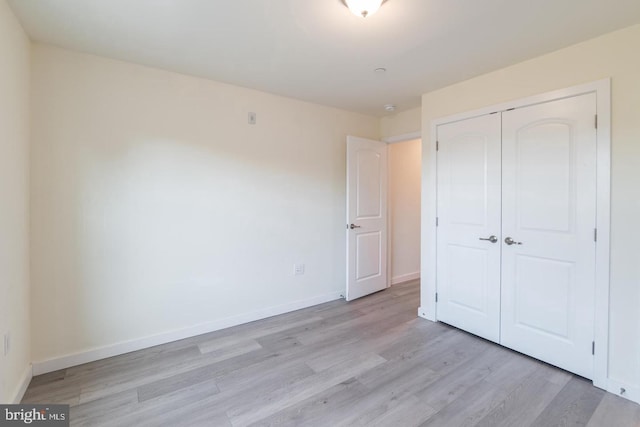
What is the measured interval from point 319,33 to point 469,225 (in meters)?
2.13

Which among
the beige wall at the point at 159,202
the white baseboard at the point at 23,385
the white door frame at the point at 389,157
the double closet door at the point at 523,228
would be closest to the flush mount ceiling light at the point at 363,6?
the double closet door at the point at 523,228

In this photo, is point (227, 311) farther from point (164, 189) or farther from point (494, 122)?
point (494, 122)

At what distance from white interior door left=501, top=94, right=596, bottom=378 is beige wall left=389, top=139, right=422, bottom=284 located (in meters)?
1.99

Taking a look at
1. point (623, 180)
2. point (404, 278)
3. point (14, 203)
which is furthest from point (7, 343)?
point (404, 278)

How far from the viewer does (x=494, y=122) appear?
258cm

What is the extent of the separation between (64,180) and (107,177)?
0.89 feet

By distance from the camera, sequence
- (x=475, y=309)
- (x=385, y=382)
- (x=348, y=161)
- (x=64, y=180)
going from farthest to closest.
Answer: (x=348, y=161) → (x=475, y=309) → (x=64, y=180) → (x=385, y=382)

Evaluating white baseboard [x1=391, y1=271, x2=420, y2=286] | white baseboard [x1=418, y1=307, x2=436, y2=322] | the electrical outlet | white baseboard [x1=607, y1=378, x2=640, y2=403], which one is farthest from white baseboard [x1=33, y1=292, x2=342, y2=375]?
white baseboard [x1=607, y1=378, x2=640, y2=403]

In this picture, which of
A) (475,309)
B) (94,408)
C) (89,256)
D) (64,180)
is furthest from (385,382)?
(64,180)

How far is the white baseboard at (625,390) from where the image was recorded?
187cm

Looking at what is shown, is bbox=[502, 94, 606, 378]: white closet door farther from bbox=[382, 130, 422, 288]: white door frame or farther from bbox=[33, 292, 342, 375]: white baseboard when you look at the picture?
bbox=[33, 292, 342, 375]: white baseboard

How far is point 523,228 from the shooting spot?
7.97ft

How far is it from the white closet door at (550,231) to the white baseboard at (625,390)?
0.12m

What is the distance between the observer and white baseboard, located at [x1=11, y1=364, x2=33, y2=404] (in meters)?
1.84
